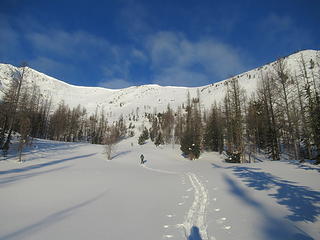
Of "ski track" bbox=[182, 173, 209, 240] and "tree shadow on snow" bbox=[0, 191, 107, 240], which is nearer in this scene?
"tree shadow on snow" bbox=[0, 191, 107, 240]

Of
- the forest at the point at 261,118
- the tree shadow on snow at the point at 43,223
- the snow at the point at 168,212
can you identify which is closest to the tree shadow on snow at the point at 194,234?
the snow at the point at 168,212

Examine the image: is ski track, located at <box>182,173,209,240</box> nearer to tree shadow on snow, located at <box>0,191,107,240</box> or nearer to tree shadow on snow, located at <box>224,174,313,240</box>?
tree shadow on snow, located at <box>224,174,313,240</box>

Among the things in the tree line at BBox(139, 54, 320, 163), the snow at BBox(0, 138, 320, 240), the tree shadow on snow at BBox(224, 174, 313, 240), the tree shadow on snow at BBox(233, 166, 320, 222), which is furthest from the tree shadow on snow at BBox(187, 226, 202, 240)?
the tree line at BBox(139, 54, 320, 163)

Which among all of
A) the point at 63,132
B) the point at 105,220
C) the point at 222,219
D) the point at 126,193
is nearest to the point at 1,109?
the point at 126,193

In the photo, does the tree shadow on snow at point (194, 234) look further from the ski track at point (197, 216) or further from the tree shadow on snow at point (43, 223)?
the tree shadow on snow at point (43, 223)

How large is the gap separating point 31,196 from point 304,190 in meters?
10.8

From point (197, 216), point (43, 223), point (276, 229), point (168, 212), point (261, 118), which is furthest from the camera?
point (261, 118)

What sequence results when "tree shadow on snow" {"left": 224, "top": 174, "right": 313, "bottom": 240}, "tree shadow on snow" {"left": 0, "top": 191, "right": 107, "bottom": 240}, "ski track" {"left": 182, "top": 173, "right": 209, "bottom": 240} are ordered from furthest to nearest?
"ski track" {"left": 182, "top": 173, "right": 209, "bottom": 240} < "tree shadow on snow" {"left": 0, "top": 191, "right": 107, "bottom": 240} < "tree shadow on snow" {"left": 224, "top": 174, "right": 313, "bottom": 240}

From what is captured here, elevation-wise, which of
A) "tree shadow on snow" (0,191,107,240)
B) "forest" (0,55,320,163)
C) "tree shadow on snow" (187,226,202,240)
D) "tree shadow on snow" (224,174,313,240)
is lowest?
"tree shadow on snow" (0,191,107,240)

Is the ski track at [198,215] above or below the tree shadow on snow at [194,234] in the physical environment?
above

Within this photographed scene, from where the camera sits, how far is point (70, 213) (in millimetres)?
5734

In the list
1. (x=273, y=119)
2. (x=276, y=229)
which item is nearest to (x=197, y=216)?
(x=276, y=229)

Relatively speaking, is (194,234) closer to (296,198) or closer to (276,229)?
(276,229)

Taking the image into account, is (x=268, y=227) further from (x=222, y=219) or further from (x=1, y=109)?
(x=1, y=109)
